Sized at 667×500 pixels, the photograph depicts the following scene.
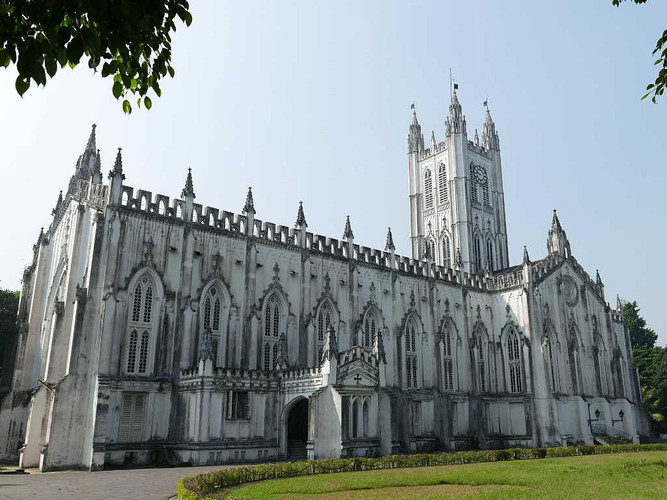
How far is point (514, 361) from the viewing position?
52.4 meters

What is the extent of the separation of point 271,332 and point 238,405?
22.2ft

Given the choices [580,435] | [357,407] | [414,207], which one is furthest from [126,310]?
[414,207]

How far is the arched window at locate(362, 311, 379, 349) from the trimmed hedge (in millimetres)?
13434

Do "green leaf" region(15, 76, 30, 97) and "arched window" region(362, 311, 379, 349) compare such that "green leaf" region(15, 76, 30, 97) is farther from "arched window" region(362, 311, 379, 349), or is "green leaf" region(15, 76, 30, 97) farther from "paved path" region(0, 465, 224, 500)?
"arched window" region(362, 311, 379, 349)

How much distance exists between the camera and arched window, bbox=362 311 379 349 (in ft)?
148

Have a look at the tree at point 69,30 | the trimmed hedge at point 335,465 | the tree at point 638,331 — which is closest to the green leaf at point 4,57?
the tree at point 69,30

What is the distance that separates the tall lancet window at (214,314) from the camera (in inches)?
1438

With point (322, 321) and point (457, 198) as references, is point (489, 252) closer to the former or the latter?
point (457, 198)

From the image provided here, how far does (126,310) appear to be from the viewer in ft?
110

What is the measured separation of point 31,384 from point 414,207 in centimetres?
4706

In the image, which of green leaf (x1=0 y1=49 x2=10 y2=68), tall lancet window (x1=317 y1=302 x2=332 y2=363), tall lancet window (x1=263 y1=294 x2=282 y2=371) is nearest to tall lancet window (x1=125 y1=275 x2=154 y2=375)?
tall lancet window (x1=263 y1=294 x2=282 y2=371)

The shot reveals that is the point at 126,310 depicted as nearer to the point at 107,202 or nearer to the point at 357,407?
the point at 107,202

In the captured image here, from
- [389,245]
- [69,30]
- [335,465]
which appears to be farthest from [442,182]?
[69,30]

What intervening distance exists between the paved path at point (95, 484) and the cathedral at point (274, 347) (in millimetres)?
3069
